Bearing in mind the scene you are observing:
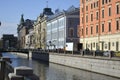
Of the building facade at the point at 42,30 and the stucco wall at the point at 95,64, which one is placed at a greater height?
the building facade at the point at 42,30

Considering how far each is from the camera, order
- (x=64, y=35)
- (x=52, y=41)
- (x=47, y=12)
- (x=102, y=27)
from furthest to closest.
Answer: (x=47, y=12) → (x=52, y=41) → (x=64, y=35) → (x=102, y=27)

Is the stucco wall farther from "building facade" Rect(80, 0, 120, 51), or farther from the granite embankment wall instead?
Answer: "building facade" Rect(80, 0, 120, 51)

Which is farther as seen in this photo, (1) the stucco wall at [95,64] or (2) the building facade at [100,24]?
(2) the building facade at [100,24]

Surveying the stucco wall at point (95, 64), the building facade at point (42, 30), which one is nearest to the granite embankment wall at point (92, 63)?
the stucco wall at point (95, 64)

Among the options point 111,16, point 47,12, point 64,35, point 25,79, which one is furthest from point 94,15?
point 47,12

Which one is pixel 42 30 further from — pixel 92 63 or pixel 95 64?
pixel 95 64

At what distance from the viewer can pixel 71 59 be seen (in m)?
70.3

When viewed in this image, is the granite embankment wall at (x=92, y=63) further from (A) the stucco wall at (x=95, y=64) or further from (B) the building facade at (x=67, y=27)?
(B) the building facade at (x=67, y=27)

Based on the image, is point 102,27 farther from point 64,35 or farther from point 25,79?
point 25,79

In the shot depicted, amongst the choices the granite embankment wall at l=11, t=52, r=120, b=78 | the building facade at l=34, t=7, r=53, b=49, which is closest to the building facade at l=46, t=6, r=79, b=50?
the granite embankment wall at l=11, t=52, r=120, b=78

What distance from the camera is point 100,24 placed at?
75.9 m

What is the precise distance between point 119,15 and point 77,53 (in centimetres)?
1134

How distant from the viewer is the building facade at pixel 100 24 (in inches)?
2660

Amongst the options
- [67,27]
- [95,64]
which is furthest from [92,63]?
[67,27]
